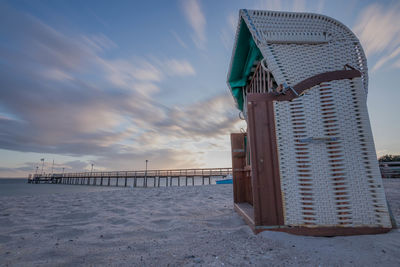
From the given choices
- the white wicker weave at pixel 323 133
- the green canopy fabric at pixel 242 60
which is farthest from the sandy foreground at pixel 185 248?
the green canopy fabric at pixel 242 60

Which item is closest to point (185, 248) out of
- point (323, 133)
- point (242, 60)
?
point (323, 133)

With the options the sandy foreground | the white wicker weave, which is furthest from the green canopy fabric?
the sandy foreground

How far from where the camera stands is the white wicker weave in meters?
1.84

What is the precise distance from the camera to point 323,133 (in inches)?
77.9

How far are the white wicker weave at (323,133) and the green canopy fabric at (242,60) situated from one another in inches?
25.0

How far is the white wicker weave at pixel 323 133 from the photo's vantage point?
1.84 metres

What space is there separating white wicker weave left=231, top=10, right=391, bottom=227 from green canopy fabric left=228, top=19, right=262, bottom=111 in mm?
636

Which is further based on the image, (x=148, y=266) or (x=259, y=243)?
(x=259, y=243)

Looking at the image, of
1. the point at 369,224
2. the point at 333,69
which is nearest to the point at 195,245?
the point at 369,224

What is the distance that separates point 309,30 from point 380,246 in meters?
2.33

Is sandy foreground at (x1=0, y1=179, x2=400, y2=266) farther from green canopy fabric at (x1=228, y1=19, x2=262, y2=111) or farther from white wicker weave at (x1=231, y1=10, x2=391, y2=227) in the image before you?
green canopy fabric at (x1=228, y1=19, x2=262, y2=111)

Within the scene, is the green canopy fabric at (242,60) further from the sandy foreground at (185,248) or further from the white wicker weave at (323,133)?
the sandy foreground at (185,248)

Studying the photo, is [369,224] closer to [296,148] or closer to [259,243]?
[296,148]

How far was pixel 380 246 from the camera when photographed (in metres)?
1.52
